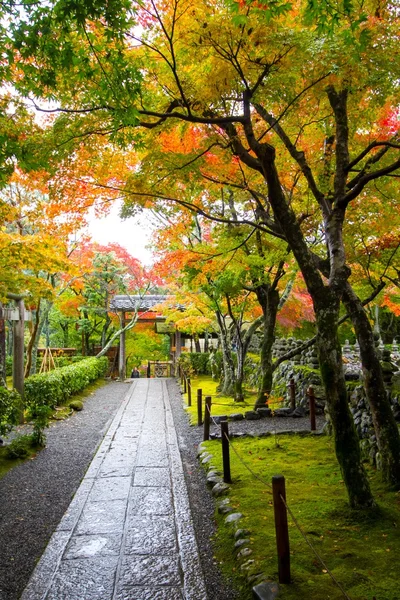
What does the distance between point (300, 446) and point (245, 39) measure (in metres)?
6.52

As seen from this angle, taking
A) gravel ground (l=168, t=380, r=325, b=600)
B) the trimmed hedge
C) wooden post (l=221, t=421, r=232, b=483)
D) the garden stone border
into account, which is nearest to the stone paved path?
gravel ground (l=168, t=380, r=325, b=600)

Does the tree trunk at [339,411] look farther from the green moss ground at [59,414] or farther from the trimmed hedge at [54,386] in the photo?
the trimmed hedge at [54,386]

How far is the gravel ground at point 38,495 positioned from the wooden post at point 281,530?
2.18m

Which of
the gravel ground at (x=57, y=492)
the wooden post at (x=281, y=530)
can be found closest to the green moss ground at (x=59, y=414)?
the gravel ground at (x=57, y=492)

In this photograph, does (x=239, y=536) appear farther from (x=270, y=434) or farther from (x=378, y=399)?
(x=270, y=434)

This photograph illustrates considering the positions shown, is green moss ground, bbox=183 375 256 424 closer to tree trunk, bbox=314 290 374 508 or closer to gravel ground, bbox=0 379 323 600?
A: gravel ground, bbox=0 379 323 600

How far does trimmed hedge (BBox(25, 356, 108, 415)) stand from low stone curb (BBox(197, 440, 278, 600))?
6.22 m

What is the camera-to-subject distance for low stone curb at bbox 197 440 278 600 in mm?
3408

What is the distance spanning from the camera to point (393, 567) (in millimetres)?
3717

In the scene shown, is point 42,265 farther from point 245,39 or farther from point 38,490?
point 245,39

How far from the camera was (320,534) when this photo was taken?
4.38 metres

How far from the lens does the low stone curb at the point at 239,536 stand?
3408 millimetres

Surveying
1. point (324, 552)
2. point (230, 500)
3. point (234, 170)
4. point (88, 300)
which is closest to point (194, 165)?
point (234, 170)

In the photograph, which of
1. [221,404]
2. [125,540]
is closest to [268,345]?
[221,404]
